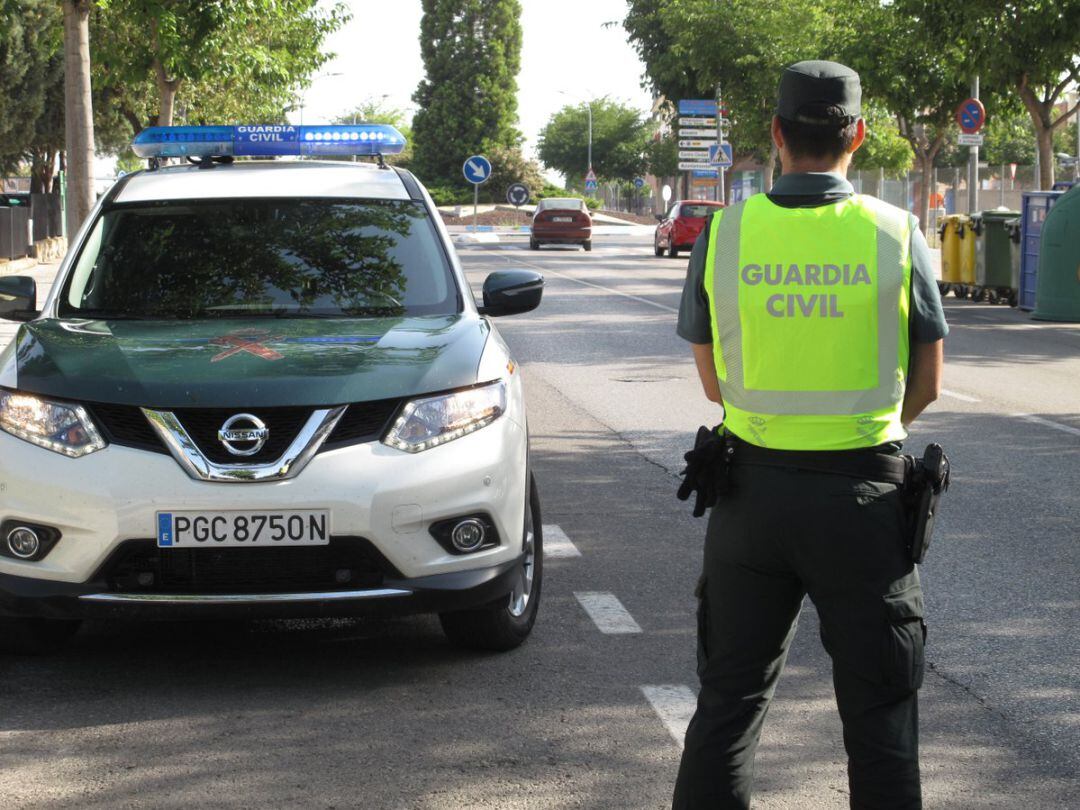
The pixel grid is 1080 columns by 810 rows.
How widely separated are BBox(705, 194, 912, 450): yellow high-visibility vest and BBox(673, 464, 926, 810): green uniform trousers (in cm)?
11

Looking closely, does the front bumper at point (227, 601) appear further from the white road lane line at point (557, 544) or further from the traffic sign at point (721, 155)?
the traffic sign at point (721, 155)

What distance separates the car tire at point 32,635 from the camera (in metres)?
5.37

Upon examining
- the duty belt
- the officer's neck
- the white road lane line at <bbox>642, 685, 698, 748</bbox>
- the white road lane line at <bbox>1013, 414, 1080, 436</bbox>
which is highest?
the officer's neck

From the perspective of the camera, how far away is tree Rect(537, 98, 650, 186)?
100.0m

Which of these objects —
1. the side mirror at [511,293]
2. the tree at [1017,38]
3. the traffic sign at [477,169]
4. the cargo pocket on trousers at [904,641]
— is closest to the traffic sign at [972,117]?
the tree at [1017,38]

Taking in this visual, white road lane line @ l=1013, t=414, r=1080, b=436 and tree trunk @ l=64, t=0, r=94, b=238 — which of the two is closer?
white road lane line @ l=1013, t=414, r=1080, b=436

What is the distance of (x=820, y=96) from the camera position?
3.28 meters

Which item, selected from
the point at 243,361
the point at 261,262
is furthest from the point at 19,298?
→ the point at 243,361

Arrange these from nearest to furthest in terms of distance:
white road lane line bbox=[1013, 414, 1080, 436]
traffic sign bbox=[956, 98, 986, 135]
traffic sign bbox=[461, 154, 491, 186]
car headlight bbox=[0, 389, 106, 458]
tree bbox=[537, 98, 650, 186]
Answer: car headlight bbox=[0, 389, 106, 458], white road lane line bbox=[1013, 414, 1080, 436], traffic sign bbox=[956, 98, 986, 135], traffic sign bbox=[461, 154, 491, 186], tree bbox=[537, 98, 650, 186]

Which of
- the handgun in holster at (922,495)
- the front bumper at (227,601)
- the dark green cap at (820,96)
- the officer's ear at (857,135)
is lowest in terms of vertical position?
the front bumper at (227,601)

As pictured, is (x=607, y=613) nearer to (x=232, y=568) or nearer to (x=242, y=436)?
(x=232, y=568)

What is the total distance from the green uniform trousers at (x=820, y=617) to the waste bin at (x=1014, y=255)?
66.6 feet

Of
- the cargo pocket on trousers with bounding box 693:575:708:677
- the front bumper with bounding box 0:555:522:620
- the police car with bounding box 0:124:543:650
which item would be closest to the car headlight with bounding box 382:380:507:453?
the police car with bounding box 0:124:543:650

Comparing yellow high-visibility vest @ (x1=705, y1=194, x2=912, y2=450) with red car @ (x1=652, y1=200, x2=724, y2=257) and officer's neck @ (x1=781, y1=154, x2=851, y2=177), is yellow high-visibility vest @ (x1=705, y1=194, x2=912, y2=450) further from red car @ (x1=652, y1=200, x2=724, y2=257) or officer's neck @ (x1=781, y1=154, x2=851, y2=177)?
red car @ (x1=652, y1=200, x2=724, y2=257)
